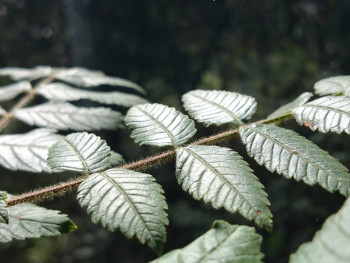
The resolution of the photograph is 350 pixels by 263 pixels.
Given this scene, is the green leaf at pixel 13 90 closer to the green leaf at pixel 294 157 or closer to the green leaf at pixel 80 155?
the green leaf at pixel 80 155

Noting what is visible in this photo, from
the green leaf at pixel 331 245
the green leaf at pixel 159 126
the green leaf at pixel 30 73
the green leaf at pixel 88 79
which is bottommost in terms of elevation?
the green leaf at pixel 30 73

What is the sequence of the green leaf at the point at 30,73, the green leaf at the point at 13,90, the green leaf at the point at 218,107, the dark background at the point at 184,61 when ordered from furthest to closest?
the dark background at the point at 184,61
the green leaf at the point at 30,73
the green leaf at the point at 13,90
the green leaf at the point at 218,107

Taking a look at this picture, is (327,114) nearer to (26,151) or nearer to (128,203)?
(128,203)

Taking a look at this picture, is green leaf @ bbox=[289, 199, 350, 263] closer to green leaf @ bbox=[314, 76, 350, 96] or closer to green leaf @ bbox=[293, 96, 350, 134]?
green leaf @ bbox=[293, 96, 350, 134]

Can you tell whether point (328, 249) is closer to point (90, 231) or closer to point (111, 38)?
point (90, 231)

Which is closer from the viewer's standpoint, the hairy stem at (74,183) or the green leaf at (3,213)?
the green leaf at (3,213)

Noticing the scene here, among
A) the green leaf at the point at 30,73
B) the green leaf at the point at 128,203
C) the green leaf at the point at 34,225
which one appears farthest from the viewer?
the green leaf at the point at 30,73

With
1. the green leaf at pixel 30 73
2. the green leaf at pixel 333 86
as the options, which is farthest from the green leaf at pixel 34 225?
the green leaf at pixel 30 73

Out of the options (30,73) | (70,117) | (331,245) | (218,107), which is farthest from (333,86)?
(30,73)

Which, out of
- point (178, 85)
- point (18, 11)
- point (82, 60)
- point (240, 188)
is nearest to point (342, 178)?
point (240, 188)
